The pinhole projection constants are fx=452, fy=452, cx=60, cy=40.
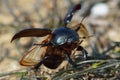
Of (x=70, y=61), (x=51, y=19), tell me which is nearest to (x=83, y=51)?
(x=70, y=61)

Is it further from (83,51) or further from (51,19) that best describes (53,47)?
(51,19)

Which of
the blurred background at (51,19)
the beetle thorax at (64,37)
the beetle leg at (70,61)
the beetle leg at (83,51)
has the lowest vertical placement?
the beetle leg at (70,61)

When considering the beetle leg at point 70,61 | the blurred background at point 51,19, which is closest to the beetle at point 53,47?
the beetle leg at point 70,61

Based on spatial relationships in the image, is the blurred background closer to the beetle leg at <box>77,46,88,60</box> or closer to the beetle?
the beetle leg at <box>77,46,88,60</box>

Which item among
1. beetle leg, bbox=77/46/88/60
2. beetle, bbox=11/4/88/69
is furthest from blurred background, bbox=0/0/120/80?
beetle, bbox=11/4/88/69

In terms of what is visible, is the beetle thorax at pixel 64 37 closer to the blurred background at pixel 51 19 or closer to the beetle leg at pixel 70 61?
the beetle leg at pixel 70 61

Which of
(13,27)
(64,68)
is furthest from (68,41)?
(13,27)

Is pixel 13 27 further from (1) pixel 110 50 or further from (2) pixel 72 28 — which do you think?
(2) pixel 72 28
